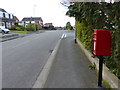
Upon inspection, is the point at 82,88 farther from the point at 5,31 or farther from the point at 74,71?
the point at 5,31

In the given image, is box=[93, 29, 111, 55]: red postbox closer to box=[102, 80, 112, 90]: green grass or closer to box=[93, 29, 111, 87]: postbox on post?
box=[93, 29, 111, 87]: postbox on post

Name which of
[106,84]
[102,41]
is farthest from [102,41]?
[106,84]

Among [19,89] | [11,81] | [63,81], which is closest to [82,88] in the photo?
[63,81]

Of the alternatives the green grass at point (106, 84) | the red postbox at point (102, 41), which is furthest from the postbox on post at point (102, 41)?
the green grass at point (106, 84)

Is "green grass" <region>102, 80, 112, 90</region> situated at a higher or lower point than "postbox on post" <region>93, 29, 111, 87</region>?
lower

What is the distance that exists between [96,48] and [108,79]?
90 centimetres

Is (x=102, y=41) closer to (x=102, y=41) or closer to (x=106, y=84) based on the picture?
(x=102, y=41)

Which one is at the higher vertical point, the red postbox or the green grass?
the red postbox

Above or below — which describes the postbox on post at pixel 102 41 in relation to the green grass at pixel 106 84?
above

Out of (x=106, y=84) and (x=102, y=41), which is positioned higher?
(x=102, y=41)

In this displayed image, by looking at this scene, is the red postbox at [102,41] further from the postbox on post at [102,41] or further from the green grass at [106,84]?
the green grass at [106,84]

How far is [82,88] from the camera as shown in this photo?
3611 millimetres

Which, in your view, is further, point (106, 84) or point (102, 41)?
point (106, 84)

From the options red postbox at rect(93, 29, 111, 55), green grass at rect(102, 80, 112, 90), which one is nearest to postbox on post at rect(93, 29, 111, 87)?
red postbox at rect(93, 29, 111, 55)
